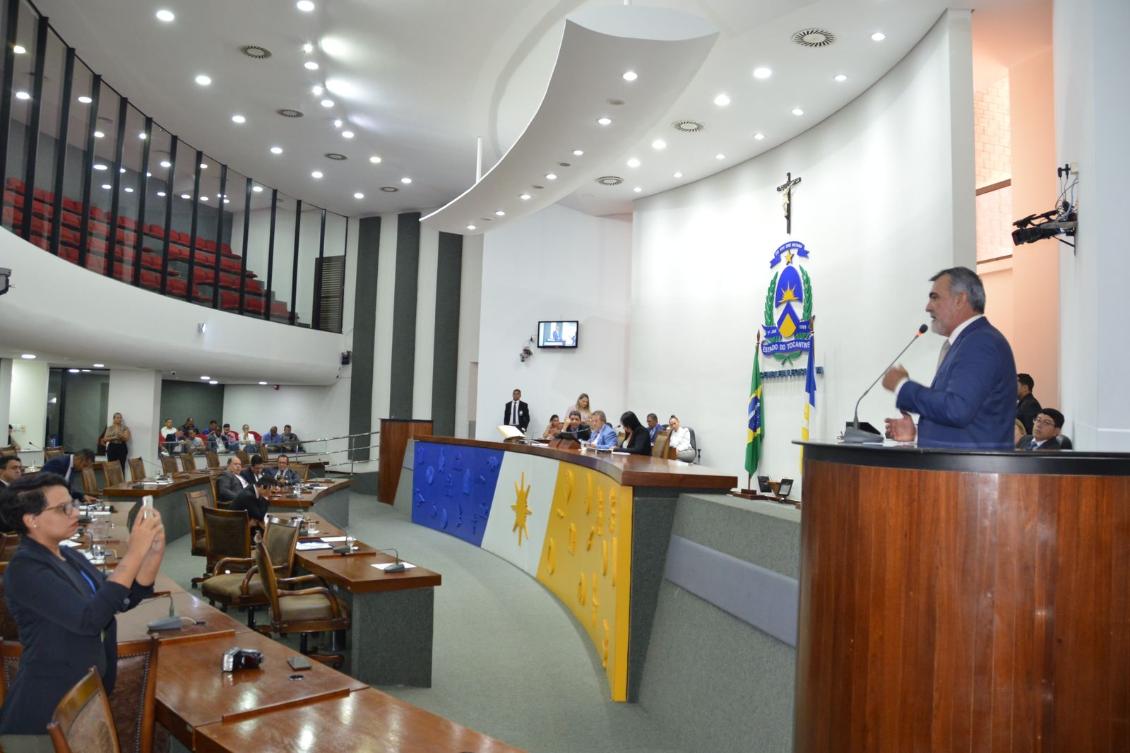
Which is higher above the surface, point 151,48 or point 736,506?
point 151,48

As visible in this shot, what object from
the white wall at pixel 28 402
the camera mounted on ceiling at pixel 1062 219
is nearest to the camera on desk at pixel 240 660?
the camera mounted on ceiling at pixel 1062 219

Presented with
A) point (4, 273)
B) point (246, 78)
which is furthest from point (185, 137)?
point (4, 273)

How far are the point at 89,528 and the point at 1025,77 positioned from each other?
9314mm

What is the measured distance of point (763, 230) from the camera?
451 inches

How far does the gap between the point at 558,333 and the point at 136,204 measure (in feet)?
23.3

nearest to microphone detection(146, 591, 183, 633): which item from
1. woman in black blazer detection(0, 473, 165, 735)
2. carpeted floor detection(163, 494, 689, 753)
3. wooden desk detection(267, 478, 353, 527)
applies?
woman in black blazer detection(0, 473, 165, 735)

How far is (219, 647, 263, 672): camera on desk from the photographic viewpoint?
109 inches

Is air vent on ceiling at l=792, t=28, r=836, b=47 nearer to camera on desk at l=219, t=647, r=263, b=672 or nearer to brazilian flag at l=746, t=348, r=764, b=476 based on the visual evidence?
brazilian flag at l=746, t=348, r=764, b=476

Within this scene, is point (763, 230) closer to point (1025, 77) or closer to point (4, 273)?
point (1025, 77)

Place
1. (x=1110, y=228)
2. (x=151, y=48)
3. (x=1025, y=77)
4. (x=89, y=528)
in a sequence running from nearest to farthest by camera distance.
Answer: (x=1110, y=228) < (x=89, y=528) < (x=1025, y=77) < (x=151, y=48)

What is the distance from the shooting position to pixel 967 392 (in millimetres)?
2266

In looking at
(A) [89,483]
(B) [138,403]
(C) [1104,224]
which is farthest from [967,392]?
(B) [138,403]

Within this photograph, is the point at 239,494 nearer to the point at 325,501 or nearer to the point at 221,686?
the point at 325,501

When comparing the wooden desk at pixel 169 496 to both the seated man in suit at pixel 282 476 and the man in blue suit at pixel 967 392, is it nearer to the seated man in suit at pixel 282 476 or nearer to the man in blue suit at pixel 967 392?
the seated man in suit at pixel 282 476
